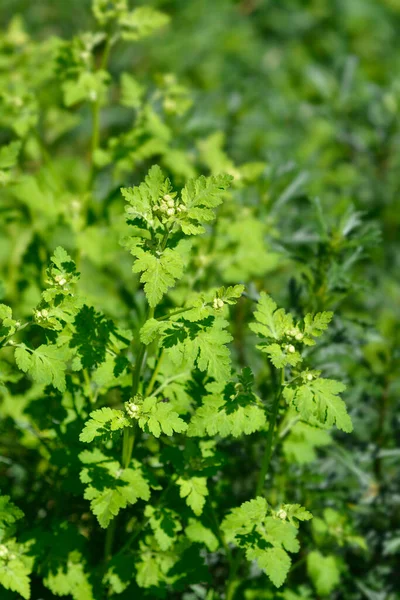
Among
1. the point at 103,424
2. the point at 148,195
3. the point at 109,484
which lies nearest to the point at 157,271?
the point at 148,195

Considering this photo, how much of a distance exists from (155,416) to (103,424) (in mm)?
159

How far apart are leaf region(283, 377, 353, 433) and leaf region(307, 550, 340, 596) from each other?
0.87m

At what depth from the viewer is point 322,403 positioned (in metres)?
2.01

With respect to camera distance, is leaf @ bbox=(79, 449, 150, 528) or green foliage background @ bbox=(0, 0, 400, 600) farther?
green foliage background @ bbox=(0, 0, 400, 600)

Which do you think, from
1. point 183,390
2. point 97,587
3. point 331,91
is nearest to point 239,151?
point 331,91

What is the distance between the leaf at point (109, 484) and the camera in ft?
6.98

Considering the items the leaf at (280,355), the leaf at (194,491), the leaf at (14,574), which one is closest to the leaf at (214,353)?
the leaf at (280,355)

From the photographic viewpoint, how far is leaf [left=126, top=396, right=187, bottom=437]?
2033 millimetres

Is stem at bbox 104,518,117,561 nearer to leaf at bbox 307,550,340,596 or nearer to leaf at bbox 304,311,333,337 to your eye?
leaf at bbox 307,550,340,596

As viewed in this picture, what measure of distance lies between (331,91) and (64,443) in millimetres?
3692

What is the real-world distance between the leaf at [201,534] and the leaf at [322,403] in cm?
69

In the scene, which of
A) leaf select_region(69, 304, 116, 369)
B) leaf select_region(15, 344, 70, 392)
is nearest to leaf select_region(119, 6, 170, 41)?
leaf select_region(69, 304, 116, 369)

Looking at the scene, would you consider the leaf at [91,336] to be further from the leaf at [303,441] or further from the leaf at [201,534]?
the leaf at [303,441]

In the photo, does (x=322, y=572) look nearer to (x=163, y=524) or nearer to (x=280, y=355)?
(x=163, y=524)
